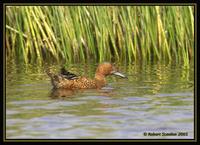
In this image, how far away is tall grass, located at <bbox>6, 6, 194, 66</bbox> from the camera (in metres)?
12.4

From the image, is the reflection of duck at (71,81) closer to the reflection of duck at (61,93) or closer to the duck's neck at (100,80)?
the duck's neck at (100,80)

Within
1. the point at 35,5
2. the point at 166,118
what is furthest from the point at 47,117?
the point at 35,5

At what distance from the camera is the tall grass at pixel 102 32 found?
12367 millimetres

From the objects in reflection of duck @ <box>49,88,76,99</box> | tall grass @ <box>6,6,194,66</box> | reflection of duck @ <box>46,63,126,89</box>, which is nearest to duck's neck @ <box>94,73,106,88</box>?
reflection of duck @ <box>46,63,126,89</box>

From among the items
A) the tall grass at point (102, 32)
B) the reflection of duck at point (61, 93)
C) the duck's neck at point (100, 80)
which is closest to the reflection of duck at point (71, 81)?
the duck's neck at point (100, 80)

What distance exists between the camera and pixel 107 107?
345 inches

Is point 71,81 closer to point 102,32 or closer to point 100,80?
point 100,80

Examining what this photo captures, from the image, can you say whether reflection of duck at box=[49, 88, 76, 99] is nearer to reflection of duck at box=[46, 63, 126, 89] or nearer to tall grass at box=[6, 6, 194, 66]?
reflection of duck at box=[46, 63, 126, 89]

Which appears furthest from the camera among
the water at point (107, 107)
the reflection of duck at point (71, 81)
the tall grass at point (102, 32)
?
the tall grass at point (102, 32)

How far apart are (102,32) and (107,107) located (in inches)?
153

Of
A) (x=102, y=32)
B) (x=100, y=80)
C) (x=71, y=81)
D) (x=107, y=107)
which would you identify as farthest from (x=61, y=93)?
(x=102, y=32)

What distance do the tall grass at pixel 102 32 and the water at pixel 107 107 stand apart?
78cm

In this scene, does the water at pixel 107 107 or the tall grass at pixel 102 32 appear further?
the tall grass at pixel 102 32

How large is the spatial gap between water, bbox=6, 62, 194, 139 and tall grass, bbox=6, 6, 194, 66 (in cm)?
78
